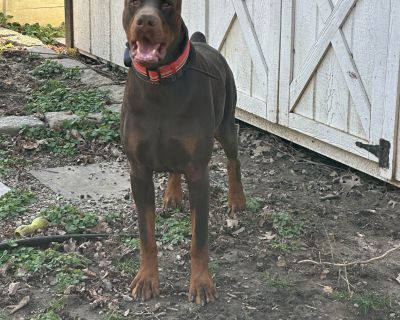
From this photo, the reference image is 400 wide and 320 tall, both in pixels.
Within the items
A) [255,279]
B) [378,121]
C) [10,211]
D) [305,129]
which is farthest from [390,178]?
[10,211]

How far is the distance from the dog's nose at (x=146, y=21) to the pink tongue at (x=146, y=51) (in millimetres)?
→ 129

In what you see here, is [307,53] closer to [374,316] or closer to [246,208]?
[246,208]

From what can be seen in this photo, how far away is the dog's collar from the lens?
12.5ft

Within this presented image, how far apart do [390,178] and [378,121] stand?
43 cm

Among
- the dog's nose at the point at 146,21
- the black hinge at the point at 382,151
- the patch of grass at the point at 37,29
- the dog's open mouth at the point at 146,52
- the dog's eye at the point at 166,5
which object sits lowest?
the patch of grass at the point at 37,29

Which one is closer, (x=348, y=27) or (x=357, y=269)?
(x=357, y=269)

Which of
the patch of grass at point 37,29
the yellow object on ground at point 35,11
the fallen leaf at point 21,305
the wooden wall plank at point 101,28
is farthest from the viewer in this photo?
the yellow object on ground at point 35,11

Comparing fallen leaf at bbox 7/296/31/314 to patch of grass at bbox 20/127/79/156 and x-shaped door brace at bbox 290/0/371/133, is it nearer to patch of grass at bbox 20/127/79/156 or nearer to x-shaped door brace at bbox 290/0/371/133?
patch of grass at bbox 20/127/79/156

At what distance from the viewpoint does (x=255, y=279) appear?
450 centimetres

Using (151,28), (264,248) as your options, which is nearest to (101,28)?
(264,248)

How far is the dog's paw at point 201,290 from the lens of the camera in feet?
13.6

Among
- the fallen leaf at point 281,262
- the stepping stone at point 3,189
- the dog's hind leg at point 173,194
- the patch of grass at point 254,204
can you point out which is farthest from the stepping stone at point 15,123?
the fallen leaf at point 281,262

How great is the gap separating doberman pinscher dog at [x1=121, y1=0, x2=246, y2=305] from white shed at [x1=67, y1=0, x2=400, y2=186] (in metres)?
1.68

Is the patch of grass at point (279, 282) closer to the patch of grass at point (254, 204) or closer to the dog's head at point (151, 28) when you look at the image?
the patch of grass at point (254, 204)
